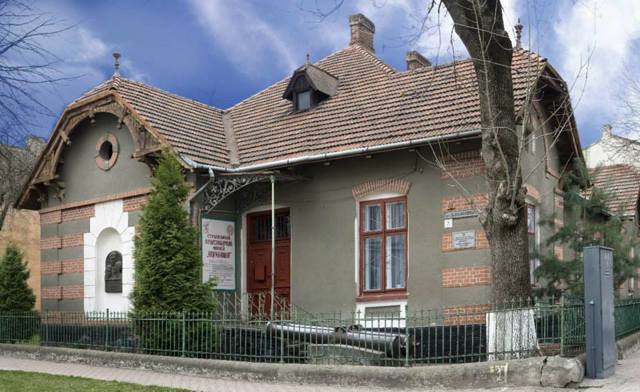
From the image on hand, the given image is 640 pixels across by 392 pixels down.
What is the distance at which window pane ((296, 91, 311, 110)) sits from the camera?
19203 mm

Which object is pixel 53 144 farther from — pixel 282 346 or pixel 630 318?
pixel 630 318

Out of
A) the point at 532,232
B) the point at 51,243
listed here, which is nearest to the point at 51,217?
the point at 51,243

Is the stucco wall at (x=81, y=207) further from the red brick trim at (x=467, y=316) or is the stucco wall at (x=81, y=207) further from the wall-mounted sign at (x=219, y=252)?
the red brick trim at (x=467, y=316)

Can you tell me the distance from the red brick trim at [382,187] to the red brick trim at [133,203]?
5205 millimetres

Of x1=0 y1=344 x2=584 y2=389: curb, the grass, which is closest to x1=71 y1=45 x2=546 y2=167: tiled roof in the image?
x1=0 y1=344 x2=584 y2=389: curb

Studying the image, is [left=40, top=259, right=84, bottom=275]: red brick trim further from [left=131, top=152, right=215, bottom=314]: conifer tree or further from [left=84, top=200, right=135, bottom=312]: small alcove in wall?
[left=131, top=152, right=215, bottom=314]: conifer tree

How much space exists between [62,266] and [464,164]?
11.1 m

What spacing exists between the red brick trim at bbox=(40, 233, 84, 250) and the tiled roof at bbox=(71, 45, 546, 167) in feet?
13.1

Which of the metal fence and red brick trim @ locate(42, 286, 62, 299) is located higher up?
red brick trim @ locate(42, 286, 62, 299)

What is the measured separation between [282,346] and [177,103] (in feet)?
33.5

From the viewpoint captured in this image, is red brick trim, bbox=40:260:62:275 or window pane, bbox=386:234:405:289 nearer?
window pane, bbox=386:234:405:289

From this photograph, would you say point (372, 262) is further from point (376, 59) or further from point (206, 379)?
point (376, 59)

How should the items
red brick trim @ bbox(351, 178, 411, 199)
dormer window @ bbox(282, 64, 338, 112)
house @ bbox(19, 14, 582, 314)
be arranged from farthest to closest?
1. dormer window @ bbox(282, 64, 338, 112)
2. red brick trim @ bbox(351, 178, 411, 199)
3. house @ bbox(19, 14, 582, 314)

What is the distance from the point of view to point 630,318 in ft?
47.8
